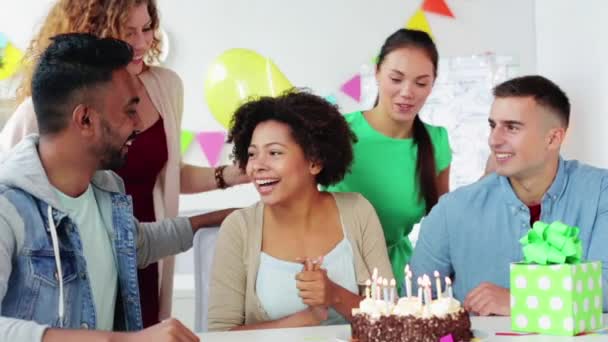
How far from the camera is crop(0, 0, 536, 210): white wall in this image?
4.93 m

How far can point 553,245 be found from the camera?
1776 millimetres

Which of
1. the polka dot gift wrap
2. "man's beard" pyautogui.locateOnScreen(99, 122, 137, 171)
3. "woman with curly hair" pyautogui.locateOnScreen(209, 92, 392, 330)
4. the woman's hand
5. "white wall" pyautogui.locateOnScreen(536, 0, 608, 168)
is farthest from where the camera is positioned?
"white wall" pyautogui.locateOnScreen(536, 0, 608, 168)

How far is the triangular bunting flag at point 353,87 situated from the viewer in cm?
495

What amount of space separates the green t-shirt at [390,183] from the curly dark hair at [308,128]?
19cm

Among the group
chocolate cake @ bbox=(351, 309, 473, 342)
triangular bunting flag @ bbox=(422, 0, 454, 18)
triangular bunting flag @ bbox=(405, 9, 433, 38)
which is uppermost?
triangular bunting flag @ bbox=(422, 0, 454, 18)

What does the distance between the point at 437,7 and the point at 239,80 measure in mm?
1381

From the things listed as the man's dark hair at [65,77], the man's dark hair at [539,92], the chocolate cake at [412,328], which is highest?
the man's dark hair at [65,77]

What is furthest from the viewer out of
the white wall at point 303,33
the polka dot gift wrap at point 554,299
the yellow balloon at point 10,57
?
the yellow balloon at point 10,57

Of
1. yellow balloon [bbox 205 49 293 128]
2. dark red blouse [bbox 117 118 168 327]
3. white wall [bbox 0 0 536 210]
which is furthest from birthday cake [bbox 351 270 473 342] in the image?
white wall [bbox 0 0 536 210]

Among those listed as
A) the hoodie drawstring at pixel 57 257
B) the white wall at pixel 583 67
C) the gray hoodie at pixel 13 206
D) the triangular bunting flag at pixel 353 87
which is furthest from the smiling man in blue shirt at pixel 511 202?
the triangular bunting flag at pixel 353 87

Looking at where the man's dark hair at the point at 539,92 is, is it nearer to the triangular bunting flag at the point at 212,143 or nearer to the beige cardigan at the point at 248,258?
the beige cardigan at the point at 248,258

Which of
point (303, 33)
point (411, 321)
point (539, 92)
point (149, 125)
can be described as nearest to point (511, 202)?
point (539, 92)

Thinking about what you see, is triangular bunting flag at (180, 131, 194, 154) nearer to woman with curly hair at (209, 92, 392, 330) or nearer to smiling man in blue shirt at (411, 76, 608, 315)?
woman with curly hair at (209, 92, 392, 330)

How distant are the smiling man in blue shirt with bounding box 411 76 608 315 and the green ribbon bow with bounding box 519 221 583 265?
614 millimetres
